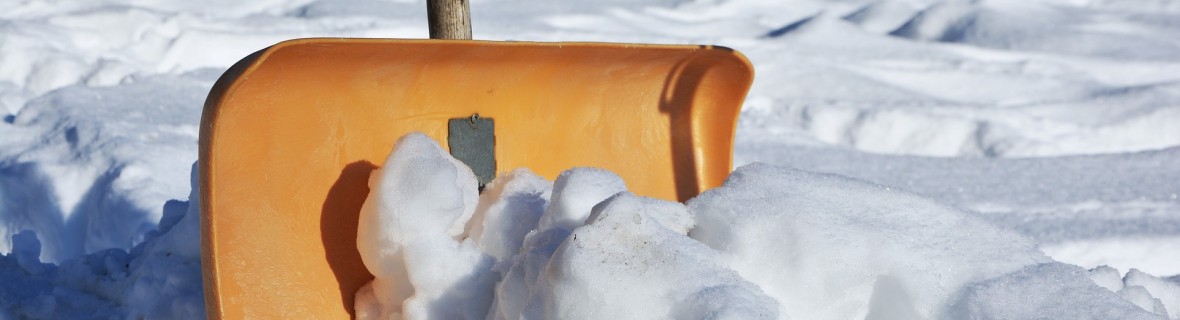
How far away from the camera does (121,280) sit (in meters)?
1.92

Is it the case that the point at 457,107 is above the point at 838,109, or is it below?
above

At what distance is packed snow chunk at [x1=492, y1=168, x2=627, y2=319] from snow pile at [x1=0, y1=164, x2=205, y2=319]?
1.90 ft

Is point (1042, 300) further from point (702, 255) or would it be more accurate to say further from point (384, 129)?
point (384, 129)

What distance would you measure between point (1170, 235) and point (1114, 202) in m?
0.38

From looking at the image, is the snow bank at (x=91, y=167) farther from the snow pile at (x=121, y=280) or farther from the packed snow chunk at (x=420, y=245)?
the packed snow chunk at (x=420, y=245)

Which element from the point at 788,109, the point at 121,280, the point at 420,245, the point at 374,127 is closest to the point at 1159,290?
the point at 420,245

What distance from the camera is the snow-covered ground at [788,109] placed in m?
2.45

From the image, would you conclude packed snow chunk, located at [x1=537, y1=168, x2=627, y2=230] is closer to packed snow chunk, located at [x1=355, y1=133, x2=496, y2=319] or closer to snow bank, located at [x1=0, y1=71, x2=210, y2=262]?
packed snow chunk, located at [x1=355, y1=133, x2=496, y2=319]

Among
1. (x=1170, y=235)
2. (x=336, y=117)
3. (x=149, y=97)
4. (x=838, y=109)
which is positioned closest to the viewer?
(x=336, y=117)

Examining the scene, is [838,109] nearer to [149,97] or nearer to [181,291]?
[149,97]

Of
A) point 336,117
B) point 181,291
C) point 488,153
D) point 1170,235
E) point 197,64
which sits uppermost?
point 336,117

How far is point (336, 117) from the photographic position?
1693mm

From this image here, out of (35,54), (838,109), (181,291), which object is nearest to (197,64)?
(35,54)

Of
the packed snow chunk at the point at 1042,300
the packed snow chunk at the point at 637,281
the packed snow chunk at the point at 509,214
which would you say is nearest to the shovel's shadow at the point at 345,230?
the packed snow chunk at the point at 509,214
